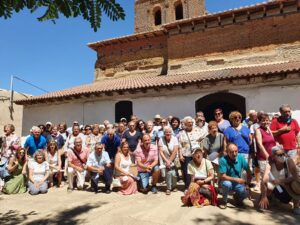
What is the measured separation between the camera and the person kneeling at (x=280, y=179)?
4500mm

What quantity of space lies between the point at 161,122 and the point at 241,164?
10.7 ft

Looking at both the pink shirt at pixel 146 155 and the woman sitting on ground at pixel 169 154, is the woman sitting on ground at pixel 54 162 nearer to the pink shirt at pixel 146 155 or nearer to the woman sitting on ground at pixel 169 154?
the pink shirt at pixel 146 155

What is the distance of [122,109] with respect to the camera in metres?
12.9

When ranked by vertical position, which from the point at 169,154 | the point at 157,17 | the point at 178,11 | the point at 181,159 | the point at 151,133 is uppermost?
the point at 178,11

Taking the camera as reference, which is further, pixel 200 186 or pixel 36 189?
pixel 36 189

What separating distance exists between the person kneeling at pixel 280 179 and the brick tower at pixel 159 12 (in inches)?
748

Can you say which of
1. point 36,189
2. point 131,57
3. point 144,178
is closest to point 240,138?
point 144,178

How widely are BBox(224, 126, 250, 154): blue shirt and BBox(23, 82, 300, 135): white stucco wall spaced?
17.4 ft

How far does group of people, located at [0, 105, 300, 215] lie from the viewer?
4816 millimetres

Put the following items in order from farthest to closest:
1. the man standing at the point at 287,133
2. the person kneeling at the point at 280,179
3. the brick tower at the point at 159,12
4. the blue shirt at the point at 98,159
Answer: the brick tower at the point at 159,12 < the blue shirt at the point at 98,159 < the man standing at the point at 287,133 < the person kneeling at the point at 280,179

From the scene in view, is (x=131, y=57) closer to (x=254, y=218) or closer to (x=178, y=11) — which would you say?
(x=178, y=11)

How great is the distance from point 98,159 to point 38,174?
159cm

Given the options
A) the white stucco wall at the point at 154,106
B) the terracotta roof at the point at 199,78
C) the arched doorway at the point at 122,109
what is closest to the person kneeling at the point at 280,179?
the terracotta roof at the point at 199,78

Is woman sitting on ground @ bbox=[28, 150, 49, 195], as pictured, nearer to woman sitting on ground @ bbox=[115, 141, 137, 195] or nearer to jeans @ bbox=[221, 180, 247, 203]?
woman sitting on ground @ bbox=[115, 141, 137, 195]
